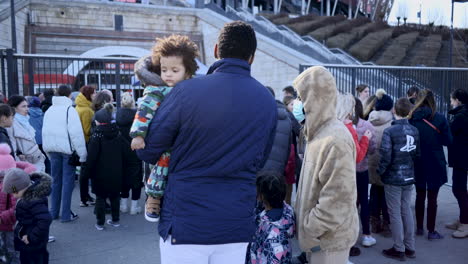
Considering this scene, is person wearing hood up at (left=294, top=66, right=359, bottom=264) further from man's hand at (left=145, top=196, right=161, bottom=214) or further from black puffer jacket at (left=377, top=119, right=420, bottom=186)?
black puffer jacket at (left=377, top=119, right=420, bottom=186)

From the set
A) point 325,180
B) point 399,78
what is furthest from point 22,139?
point 399,78

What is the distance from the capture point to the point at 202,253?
2070 mm

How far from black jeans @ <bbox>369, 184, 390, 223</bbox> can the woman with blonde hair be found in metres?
3.44

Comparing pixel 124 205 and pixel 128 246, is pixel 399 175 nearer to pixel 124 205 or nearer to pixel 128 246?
pixel 128 246

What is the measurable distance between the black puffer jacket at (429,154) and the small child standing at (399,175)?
0.61 metres

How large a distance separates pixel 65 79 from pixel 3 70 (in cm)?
124

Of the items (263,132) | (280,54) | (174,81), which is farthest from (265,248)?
(280,54)

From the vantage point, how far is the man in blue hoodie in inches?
79.2

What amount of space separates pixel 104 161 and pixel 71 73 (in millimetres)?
3076

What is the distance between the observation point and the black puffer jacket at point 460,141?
18.6 feet

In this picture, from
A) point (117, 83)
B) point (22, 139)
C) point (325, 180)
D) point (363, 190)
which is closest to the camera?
point (325, 180)

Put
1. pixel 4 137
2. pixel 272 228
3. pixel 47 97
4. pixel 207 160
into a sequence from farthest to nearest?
pixel 47 97
pixel 4 137
pixel 272 228
pixel 207 160

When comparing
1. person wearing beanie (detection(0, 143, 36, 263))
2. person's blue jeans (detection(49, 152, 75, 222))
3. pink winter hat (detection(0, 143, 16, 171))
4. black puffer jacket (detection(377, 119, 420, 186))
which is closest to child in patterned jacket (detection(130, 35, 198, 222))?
person wearing beanie (detection(0, 143, 36, 263))

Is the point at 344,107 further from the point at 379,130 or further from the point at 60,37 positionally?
the point at 60,37
